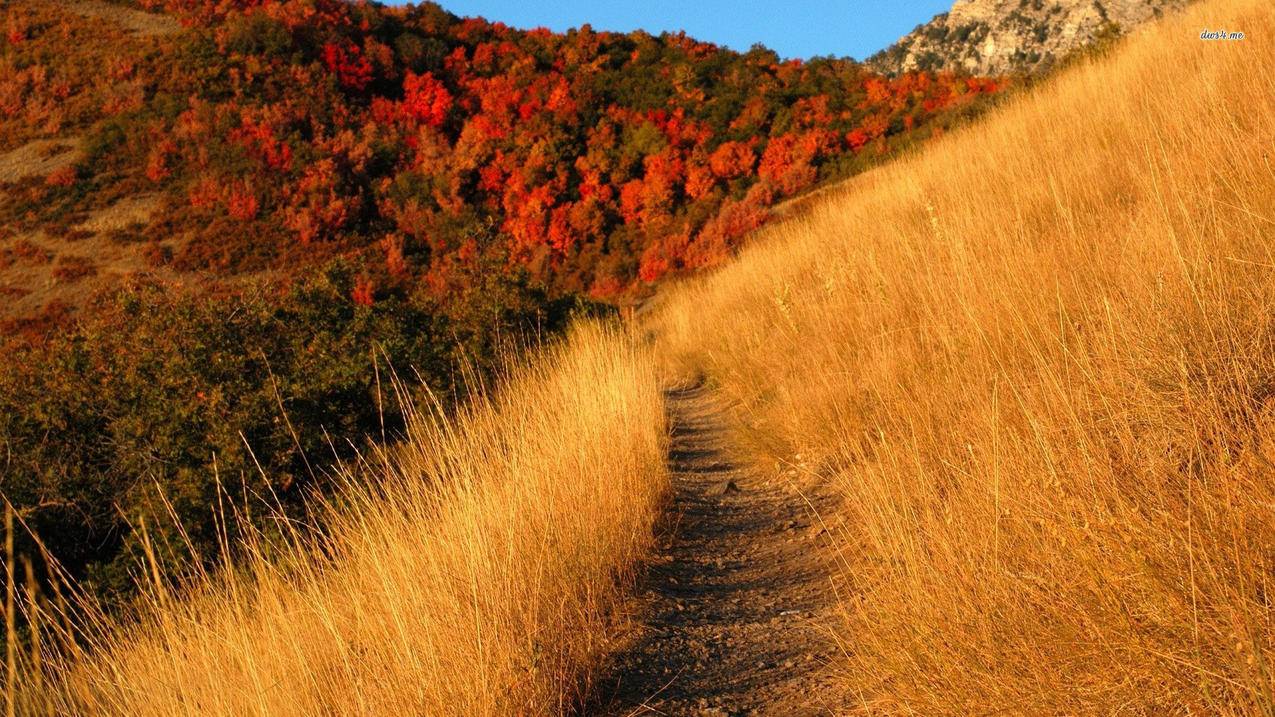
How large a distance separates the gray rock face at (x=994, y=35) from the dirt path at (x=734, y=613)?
40777 mm

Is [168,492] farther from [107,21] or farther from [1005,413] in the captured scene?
[107,21]

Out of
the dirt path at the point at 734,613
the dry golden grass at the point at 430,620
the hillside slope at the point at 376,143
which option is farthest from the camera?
the hillside slope at the point at 376,143

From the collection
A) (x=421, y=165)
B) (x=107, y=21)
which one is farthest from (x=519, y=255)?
(x=107, y=21)

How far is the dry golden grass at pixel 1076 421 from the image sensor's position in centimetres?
152

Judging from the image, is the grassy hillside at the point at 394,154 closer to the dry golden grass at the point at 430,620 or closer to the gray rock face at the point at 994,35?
the dry golden grass at the point at 430,620

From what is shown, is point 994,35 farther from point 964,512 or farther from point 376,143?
point 964,512

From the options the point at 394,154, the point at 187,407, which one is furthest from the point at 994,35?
the point at 187,407

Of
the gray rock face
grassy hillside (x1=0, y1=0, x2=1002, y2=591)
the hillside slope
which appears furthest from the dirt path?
the gray rock face

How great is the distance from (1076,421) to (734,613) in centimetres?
151

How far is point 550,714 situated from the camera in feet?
6.87

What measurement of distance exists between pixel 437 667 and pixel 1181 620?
163cm

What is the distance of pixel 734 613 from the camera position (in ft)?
9.71

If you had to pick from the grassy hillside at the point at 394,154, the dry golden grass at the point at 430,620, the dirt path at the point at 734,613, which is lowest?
the dirt path at the point at 734,613

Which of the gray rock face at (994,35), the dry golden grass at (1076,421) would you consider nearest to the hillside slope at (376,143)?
the dry golden grass at (1076,421)
